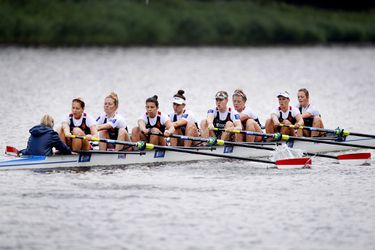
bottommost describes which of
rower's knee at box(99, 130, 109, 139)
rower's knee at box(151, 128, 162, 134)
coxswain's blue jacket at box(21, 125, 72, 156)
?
coxswain's blue jacket at box(21, 125, 72, 156)

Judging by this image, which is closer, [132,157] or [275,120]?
[132,157]

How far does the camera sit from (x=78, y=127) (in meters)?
18.7

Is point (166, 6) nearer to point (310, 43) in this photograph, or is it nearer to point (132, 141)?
point (310, 43)

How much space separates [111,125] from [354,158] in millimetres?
5008

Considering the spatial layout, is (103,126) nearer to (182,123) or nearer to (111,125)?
(111,125)

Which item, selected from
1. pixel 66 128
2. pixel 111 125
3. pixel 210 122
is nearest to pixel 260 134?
pixel 210 122

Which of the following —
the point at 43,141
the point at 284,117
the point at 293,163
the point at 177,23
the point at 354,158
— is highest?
the point at 177,23

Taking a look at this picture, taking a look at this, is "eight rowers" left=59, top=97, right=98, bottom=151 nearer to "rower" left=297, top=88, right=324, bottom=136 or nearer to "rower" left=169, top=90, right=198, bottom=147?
"rower" left=169, top=90, right=198, bottom=147

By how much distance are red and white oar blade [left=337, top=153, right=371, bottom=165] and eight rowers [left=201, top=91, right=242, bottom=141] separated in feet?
7.20

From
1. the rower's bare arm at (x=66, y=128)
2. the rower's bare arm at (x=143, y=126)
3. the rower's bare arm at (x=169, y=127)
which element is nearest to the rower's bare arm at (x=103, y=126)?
the rower's bare arm at (x=143, y=126)

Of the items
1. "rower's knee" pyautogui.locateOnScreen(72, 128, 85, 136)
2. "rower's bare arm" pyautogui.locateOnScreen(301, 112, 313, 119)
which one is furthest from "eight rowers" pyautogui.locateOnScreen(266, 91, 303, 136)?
"rower's knee" pyautogui.locateOnScreen(72, 128, 85, 136)

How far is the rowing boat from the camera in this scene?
17.9 meters

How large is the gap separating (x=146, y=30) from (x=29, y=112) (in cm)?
3010

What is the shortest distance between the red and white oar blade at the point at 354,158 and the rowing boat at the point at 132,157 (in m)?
1.23
